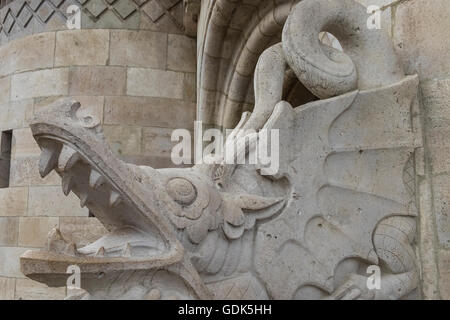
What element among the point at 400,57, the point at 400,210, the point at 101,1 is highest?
the point at 101,1

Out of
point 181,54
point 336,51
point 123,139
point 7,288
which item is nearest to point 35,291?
point 7,288

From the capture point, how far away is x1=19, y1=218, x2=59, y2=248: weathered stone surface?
10.6 ft

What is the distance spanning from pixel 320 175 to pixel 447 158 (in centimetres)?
40

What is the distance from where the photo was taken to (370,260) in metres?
1.21

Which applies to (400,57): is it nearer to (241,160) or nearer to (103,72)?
(241,160)

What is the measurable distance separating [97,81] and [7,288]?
1746 mm

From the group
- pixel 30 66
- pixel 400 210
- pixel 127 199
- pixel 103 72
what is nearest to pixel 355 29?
pixel 400 210

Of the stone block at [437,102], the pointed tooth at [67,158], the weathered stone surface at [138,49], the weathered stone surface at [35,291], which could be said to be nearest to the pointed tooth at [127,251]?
the pointed tooth at [67,158]

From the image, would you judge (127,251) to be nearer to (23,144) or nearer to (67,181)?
(67,181)

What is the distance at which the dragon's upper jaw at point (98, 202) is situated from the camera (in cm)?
91

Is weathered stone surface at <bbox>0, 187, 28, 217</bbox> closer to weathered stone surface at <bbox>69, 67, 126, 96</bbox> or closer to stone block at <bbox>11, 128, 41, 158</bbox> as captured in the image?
stone block at <bbox>11, 128, 41, 158</bbox>

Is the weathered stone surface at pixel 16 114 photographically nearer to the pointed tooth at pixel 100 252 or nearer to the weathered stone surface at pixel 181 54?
the weathered stone surface at pixel 181 54

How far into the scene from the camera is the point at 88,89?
3385 mm

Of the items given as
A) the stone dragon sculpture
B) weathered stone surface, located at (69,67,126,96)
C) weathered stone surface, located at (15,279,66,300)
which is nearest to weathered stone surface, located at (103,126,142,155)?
weathered stone surface, located at (69,67,126,96)
